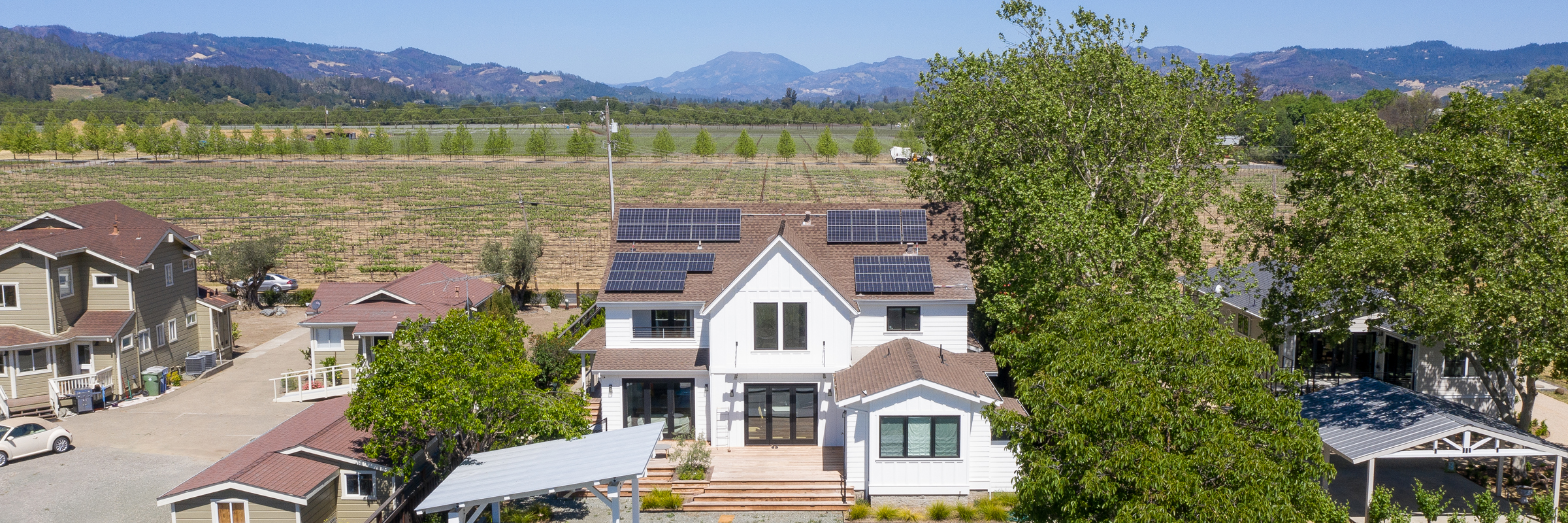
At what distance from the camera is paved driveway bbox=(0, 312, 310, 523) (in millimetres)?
23344

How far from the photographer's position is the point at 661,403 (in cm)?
2727

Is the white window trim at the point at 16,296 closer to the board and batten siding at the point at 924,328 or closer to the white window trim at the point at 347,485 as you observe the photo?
the white window trim at the point at 347,485

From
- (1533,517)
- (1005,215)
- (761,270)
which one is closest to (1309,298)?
(1533,517)

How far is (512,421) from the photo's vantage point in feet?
70.1

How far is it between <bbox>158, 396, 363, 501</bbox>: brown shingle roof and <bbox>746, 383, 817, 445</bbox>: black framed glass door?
419 inches

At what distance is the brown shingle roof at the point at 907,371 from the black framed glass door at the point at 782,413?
1.51m

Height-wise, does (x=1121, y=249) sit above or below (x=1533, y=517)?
above

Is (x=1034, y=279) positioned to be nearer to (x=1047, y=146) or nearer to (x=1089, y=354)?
(x=1047, y=146)

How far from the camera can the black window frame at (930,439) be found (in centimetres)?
2338

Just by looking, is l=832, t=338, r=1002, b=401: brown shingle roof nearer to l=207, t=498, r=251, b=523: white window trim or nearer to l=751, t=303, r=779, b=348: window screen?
l=751, t=303, r=779, b=348: window screen

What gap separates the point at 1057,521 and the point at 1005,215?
15409 millimetres

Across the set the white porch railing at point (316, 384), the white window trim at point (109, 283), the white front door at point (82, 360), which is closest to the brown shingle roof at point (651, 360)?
the white porch railing at point (316, 384)

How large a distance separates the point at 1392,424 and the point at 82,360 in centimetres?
3912

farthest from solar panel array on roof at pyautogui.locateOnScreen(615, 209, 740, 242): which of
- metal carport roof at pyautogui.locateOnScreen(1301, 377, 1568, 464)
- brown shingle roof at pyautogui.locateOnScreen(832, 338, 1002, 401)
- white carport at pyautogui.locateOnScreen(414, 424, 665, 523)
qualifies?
metal carport roof at pyautogui.locateOnScreen(1301, 377, 1568, 464)
